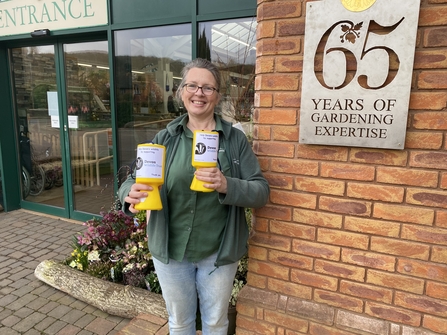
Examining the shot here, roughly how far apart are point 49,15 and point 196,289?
439 cm

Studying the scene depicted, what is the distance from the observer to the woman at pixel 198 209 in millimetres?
1728

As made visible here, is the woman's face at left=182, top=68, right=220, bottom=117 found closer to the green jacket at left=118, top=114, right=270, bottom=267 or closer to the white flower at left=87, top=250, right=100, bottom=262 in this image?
the green jacket at left=118, top=114, right=270, bottom=267

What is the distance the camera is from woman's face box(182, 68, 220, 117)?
1736mm

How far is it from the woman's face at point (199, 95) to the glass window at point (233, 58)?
6.71ft

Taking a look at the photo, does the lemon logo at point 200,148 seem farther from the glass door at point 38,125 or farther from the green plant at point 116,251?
the glass door at point 38,125

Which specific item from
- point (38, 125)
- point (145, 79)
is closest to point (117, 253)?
point (145, 79)

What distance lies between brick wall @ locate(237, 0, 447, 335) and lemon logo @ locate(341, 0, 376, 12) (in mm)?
213

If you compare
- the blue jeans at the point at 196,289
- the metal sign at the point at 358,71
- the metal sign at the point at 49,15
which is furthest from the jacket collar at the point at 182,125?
the metal sign at the point at 49,15

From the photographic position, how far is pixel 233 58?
12.8ft

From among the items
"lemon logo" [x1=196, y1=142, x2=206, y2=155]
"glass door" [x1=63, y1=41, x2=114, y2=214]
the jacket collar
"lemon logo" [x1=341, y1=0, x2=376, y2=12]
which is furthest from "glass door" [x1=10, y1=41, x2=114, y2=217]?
"lemon logo" [x1=341, y1=0, x2=376, y2=12]

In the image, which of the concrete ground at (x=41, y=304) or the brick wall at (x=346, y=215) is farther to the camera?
the concrete ground at (x=41, y=304)

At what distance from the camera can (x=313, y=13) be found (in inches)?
63.1

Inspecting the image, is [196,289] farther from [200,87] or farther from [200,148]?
[200,87]

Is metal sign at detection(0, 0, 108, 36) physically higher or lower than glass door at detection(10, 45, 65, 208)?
higher
